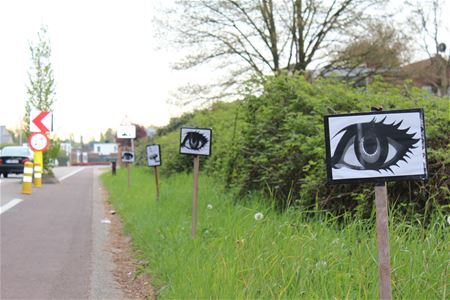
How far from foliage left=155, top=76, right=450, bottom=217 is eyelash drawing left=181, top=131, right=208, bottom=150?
3.20ft

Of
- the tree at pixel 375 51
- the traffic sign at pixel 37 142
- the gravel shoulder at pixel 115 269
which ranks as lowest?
the gravel shoulder at pixel 115 269

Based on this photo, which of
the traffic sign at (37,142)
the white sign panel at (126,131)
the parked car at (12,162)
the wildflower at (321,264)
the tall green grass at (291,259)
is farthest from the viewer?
the parked car at (12,162)

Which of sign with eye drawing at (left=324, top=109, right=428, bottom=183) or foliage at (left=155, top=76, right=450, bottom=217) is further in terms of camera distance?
foliage at (left=155, top=76, right=450, bottom=217)

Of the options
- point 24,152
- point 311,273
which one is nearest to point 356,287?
point 311,273

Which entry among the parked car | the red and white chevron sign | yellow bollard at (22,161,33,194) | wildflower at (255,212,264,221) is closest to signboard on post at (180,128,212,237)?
wildflower at (255,212,264,221)

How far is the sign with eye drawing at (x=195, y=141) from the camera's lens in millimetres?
8555

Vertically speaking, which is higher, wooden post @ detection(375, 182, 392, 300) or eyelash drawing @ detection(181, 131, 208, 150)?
eyelash drawing @ detection(181, 131, 208, 150)

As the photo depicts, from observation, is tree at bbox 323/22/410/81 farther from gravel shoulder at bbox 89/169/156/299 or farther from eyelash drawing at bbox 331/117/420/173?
eyelash drawing at bbox 331/117/420/173

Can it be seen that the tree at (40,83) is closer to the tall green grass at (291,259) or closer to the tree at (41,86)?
the tree at (41,86)

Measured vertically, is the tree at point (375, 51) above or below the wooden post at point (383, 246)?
above

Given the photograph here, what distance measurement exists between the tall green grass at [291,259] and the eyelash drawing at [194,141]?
1042 mm

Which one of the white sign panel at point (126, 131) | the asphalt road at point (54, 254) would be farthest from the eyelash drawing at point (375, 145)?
the white sign panel at point (126, 131)

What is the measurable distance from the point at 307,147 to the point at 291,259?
2552mm

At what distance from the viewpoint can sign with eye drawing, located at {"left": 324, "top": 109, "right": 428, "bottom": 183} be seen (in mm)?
3574
